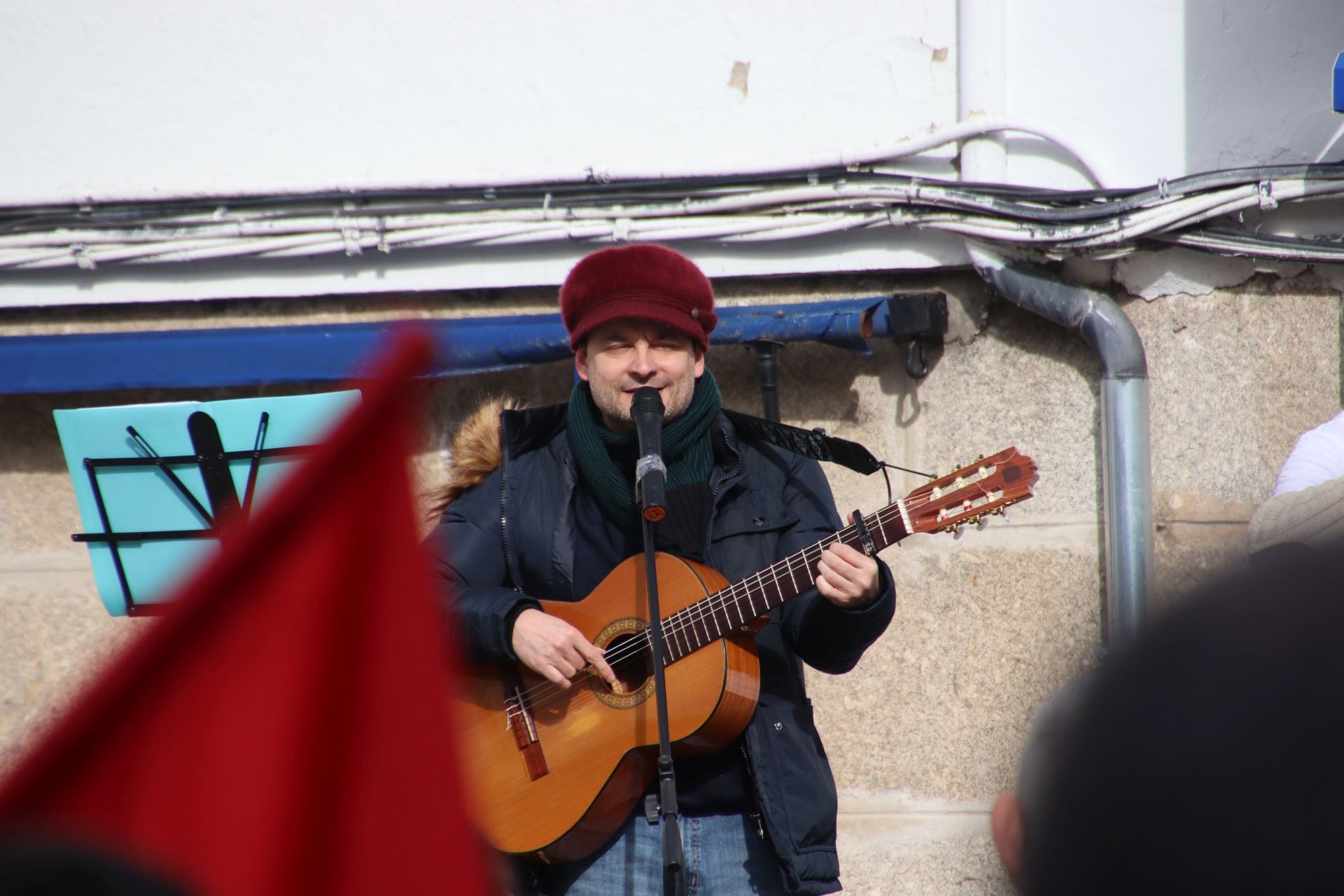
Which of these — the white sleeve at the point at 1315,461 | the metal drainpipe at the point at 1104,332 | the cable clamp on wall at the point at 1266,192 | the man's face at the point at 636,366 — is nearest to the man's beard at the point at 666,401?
the man's face at the point at 636,366

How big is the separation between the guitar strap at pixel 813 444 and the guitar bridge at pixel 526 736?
0.80 m

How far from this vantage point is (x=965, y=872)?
151 inches

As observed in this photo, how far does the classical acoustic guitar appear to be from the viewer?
2504 millimetres

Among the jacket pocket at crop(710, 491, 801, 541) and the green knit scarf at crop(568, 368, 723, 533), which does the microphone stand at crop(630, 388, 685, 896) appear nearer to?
the green knit scarf at crop(568, 368, 723, 533)

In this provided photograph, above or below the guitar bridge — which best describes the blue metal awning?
above

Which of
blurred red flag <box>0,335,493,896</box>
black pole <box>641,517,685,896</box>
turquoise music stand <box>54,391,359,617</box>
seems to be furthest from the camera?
turquoise music stand <box>54,391,359,617</box>

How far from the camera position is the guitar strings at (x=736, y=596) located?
2.55 metres

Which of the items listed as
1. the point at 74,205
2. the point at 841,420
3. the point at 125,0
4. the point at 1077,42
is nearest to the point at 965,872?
the point at 841,420

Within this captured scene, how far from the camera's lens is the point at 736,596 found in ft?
8.39

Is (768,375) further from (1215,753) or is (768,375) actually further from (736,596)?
(1215,753)

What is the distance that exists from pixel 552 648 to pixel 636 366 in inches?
25.1

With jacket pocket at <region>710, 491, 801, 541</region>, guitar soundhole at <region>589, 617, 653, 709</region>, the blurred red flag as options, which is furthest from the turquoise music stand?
the blurred red flag

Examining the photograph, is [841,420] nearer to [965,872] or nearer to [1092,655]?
[965,872]

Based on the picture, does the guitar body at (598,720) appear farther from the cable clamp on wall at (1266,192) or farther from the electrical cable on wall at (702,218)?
the cable clamp on wall at (1266,192)
